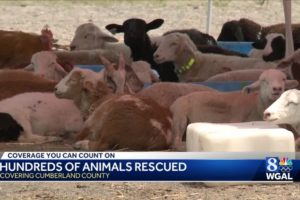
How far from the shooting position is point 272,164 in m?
7.68

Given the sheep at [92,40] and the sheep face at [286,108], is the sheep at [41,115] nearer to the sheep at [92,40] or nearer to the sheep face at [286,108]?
the sheep face at [286,108]

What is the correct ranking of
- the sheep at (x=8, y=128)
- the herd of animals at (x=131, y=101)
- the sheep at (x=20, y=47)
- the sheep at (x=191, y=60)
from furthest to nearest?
the sheep at (x=20, y=47), the sheep at (x=191, y=60), the sheep at (x=8, y=128), the herd of animals at (x=131, y=101)

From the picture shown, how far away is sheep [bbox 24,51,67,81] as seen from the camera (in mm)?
12891

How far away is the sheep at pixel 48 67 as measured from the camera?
42.3ft

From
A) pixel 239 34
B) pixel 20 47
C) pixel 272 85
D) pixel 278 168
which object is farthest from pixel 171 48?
pixel 278 168

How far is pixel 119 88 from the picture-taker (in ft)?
37.4

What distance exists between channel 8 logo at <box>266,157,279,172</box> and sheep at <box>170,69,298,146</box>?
9.45 feet

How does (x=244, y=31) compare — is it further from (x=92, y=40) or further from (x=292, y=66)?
(x=292, y=66)

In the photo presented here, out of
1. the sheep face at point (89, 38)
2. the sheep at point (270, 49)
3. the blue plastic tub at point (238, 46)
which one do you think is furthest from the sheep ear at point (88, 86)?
the blue plastic tub at point (238, 46)

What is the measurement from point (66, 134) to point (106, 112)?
0.98 m

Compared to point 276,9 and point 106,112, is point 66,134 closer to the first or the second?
point 106,112

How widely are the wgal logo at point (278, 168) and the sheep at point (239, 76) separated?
4.76 metres

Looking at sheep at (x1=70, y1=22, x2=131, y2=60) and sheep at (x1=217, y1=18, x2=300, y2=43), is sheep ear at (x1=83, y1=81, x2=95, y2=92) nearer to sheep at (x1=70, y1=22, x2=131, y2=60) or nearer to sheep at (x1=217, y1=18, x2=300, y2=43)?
sheep at (x1=70, y1=22, x2=131, y2=60)

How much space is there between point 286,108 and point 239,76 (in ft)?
11.0
